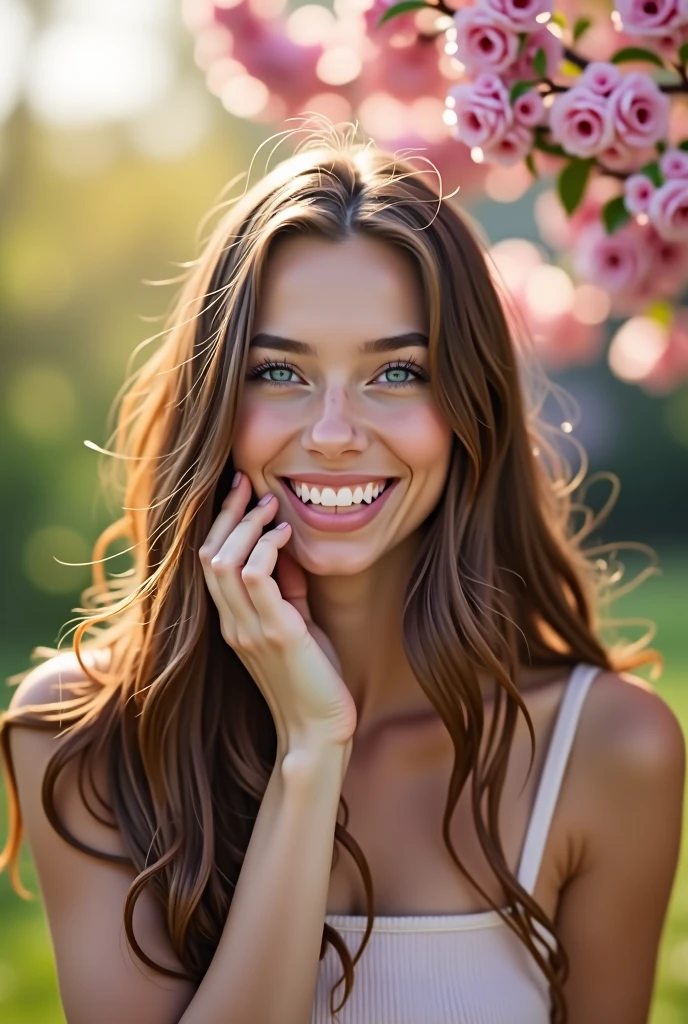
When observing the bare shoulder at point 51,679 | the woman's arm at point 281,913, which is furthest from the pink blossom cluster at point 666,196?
the bare shoulder at point 51,679

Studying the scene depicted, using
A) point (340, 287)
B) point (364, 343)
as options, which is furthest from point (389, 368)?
point (340, 287)

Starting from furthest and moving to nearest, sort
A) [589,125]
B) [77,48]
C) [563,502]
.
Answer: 1. [77,48]
2. [563,502]
3. [589,125]

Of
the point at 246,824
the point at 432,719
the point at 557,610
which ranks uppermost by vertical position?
the point at 557,610

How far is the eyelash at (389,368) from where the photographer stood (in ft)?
8.22

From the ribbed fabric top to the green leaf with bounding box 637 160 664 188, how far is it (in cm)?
129

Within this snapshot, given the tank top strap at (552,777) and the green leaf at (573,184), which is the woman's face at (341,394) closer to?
the green leaf at (573,184)

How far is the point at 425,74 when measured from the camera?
2688 millimetres

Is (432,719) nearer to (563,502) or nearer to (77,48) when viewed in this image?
(563,502)

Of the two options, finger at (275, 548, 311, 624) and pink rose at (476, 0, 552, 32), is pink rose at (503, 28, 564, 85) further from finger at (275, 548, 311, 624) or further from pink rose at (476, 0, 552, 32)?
finger at (275, 548, 311, 624)

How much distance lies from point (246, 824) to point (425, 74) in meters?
1.58

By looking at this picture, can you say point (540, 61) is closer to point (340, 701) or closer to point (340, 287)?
point (340, 287)

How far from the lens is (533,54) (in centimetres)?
230

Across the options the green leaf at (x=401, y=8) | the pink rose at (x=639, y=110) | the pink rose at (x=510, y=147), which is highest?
the green leaf at (x=401, y=8)

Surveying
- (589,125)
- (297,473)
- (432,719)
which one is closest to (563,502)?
(432,719)
